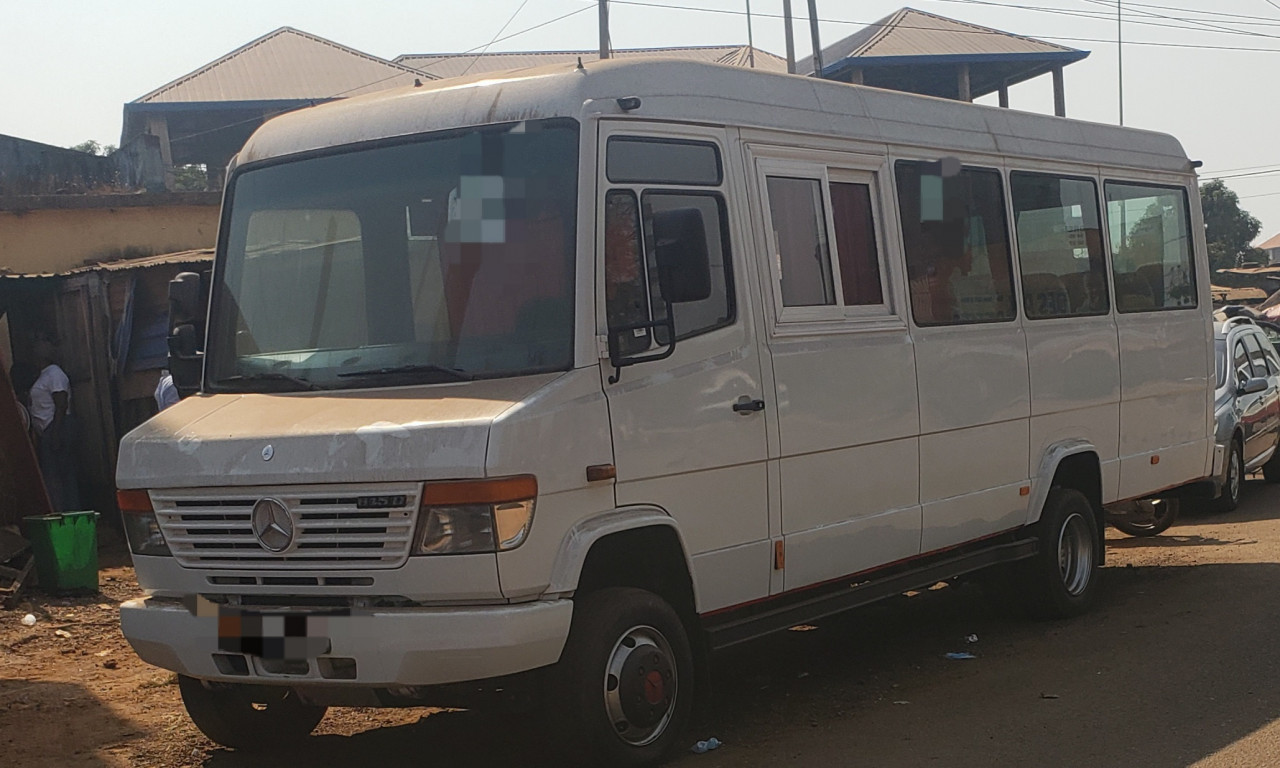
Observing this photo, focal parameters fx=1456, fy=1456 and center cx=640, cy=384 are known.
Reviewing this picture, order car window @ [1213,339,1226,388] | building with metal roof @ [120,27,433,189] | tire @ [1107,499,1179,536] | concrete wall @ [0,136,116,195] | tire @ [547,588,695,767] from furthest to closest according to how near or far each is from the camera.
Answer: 1. building with metal roof @ [120,27,433,189]
2. concrete wall @ [0,136,116,195]
3. car window @ [1213,339,1226,388]
4. tire @ [1107,499,1179,536]
5. tire @ [547,588,695,767]

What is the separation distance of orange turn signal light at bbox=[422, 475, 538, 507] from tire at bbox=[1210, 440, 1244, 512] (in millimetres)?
10437

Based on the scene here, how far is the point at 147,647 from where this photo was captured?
5844 millimetres

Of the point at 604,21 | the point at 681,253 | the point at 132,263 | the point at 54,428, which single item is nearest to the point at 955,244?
the point at 681,253

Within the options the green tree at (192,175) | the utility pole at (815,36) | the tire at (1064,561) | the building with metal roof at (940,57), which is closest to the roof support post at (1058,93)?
the building with metal roof at (940,57)

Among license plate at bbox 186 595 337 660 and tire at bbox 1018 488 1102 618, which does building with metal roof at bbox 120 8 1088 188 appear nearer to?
tire at bbox 1018 488 1102 618

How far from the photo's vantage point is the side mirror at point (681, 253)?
5.68m

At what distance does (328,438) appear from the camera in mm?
5332

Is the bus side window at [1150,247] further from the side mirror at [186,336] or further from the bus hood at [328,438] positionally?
the side mirror at [186,336]

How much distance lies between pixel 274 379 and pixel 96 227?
10.6m

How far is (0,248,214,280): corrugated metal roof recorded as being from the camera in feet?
46.2

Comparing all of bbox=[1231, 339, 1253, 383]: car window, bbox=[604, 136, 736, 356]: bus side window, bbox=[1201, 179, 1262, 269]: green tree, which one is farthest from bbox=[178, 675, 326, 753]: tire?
bbox=[1201, 179, 1262, 269]: green tree

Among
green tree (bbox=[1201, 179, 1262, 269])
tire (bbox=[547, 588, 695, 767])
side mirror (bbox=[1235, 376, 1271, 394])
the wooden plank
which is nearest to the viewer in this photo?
tire (bbox=[547, 588, 695, 767])

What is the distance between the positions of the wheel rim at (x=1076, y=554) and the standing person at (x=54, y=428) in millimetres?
9131

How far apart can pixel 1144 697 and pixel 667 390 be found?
2.85 m
